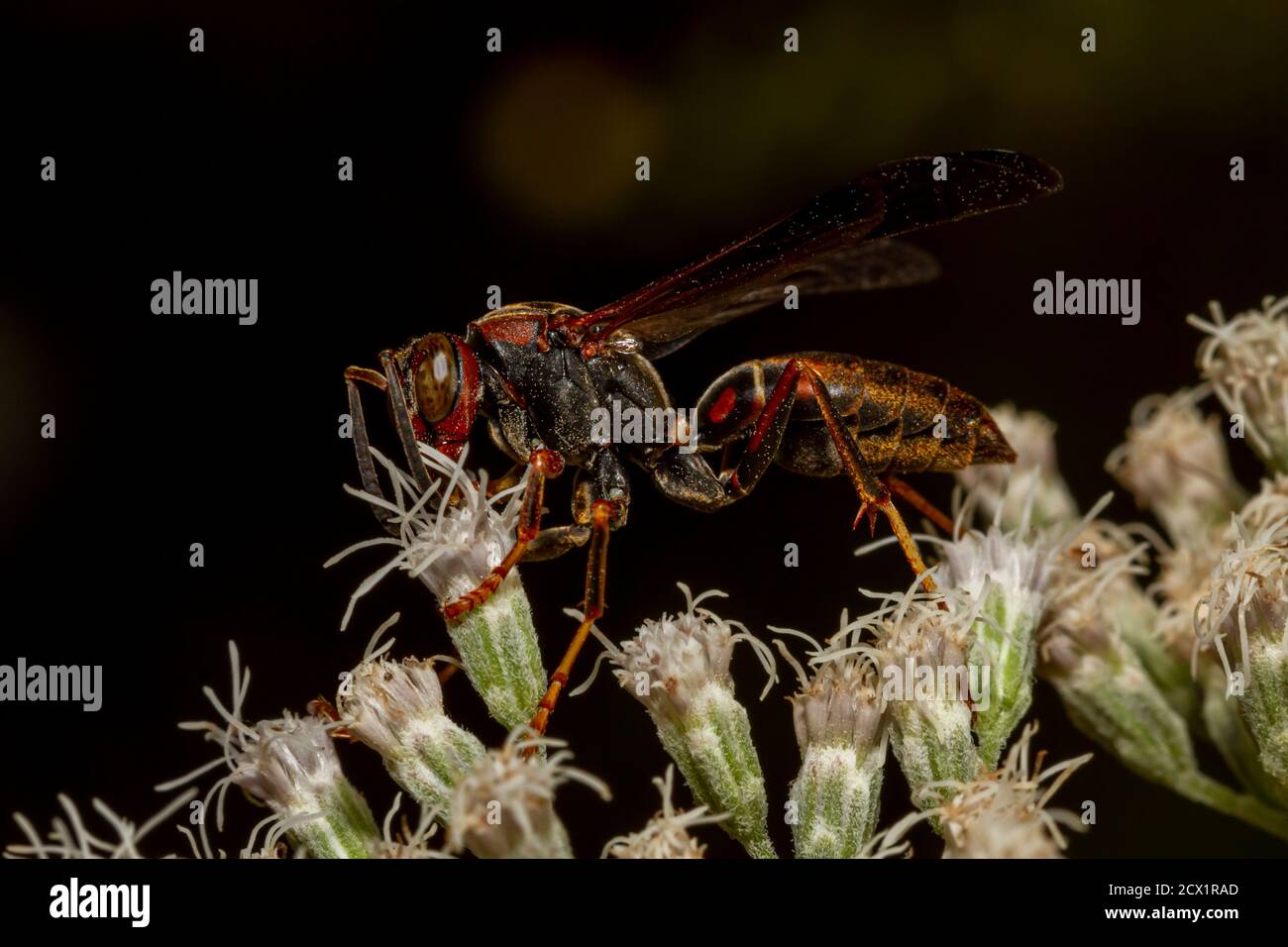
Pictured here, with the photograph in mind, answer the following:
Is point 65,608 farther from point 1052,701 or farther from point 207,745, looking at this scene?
point 1052,701

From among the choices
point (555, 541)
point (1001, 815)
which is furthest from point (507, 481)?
point (1001, 815)

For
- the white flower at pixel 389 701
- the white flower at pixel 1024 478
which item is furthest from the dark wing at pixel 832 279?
the white flower at pixel 389 701

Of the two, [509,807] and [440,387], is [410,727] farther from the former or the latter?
[440,387]

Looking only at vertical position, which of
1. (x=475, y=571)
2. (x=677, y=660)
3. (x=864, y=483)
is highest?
(x=864, y=483)

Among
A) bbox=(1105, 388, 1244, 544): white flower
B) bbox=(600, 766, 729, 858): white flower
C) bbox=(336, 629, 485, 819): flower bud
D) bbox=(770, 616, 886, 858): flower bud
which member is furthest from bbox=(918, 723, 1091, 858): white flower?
bbox=(1105, 388, 1244, 544): white flower

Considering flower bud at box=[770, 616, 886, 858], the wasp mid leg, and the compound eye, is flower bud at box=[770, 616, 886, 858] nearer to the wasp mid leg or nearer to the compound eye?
the wasp mid leg

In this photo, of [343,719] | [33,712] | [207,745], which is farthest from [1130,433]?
[33,712]

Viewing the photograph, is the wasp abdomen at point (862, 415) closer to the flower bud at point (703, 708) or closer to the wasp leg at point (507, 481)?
the wasp leg at point (507, 481)
